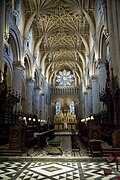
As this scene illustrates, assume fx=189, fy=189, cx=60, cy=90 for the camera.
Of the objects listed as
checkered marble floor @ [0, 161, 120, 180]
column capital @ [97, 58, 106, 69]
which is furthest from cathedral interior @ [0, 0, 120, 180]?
column capital @ [97, 58, 106, 69]

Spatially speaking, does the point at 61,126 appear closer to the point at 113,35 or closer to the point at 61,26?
the point at 61,26

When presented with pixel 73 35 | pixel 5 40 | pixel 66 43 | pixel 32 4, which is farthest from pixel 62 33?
pixel 5 40

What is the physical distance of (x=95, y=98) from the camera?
26.3 m

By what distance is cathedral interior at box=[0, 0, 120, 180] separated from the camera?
8250mm

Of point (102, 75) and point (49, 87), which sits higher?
point (49, 87)

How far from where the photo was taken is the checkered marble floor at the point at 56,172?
6227 mm

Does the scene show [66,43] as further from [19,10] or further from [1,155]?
[1,155]

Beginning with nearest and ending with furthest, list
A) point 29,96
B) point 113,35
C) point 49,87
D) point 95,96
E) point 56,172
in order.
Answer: point 56,172, point 113,35, point 95,96, point 29,96, point 49,87

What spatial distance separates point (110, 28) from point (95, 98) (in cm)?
1249

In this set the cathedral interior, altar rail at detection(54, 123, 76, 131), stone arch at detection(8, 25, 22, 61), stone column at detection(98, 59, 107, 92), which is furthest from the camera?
altar rail at detection(54, 123, 76, 131)

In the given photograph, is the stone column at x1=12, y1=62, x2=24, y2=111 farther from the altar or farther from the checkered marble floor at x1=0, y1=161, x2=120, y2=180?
the altar

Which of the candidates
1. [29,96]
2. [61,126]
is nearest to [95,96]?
[29,96]

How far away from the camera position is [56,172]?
22.6 ft

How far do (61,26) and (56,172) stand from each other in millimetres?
28302
